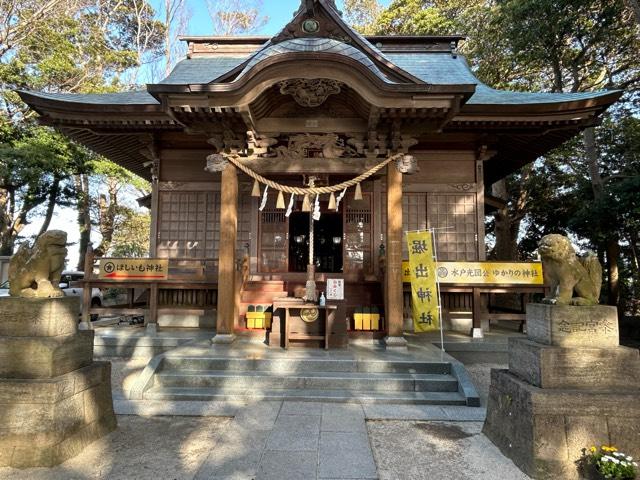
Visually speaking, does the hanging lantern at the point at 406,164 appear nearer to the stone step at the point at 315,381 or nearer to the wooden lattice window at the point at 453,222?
the wooden lattice window at the point at 453,222

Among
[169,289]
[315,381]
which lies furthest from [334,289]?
[169,289]

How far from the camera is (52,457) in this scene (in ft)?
11.3

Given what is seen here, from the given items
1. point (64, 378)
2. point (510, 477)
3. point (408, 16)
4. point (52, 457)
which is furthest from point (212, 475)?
point (408, 16)

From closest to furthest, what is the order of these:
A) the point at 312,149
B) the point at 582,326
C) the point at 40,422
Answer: the point at 40,422
the point at 582,326
the point at 312,149

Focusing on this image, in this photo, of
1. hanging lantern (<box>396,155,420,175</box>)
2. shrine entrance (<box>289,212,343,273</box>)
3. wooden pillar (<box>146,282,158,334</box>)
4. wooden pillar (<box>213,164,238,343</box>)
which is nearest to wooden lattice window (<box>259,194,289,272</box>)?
wooden pillar (<box>213,164,238,343</box>)

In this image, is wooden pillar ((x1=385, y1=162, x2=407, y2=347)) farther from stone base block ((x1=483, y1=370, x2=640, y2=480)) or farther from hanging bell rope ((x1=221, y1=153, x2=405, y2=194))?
stone base block ((x1=483, y1=370, x2=640, y2=480))

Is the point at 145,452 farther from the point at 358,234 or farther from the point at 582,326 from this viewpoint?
the point at 358,234

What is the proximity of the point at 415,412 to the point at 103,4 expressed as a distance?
25494 millimetres

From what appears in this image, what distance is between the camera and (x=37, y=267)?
4.04 m

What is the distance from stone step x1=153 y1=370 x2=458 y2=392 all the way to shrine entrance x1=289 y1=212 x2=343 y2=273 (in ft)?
23.7

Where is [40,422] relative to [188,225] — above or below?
below

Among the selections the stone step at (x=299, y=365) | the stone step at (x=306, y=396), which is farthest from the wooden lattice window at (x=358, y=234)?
the stone step at (x=306, y=396)

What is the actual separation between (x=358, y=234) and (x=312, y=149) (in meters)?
2.96

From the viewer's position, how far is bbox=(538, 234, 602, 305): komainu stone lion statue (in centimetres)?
377
